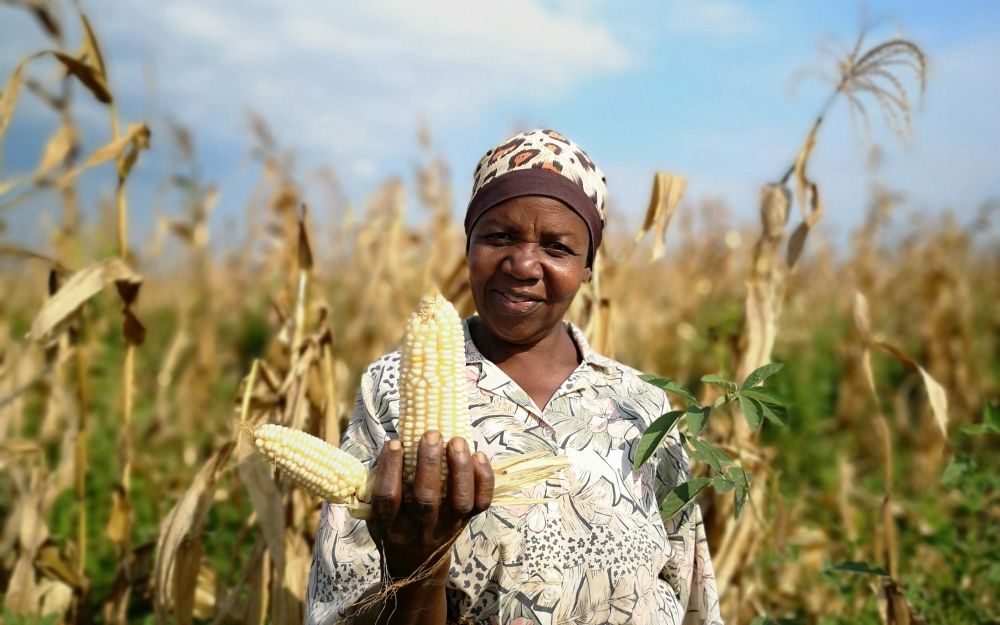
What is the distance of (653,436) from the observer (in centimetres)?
179

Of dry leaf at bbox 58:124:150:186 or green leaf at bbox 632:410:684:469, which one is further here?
dry leaf at bbox 58:124:150:186

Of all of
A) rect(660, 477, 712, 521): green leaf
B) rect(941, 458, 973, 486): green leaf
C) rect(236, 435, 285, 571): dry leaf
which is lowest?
rect(236, 435, 285, 571): dry leaf

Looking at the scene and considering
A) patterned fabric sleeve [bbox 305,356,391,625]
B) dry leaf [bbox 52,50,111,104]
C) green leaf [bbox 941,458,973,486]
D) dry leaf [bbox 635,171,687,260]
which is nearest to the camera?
patterned fabric sleeve [bbox 305,356,391,625]

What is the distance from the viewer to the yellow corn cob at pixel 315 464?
1455 mm

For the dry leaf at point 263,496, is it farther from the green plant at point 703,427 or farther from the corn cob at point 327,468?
the green plant at point 703,427

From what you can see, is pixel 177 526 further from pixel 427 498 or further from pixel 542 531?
pixel 427 498

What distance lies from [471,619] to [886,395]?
264 inches

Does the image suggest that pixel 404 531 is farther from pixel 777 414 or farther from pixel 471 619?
pixel 777 414

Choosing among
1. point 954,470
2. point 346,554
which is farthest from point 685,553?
point 954,470

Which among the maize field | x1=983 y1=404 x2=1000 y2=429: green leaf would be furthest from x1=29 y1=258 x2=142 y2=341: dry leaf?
x1=983 y1=404 x2=1000 y2=429: green leaf

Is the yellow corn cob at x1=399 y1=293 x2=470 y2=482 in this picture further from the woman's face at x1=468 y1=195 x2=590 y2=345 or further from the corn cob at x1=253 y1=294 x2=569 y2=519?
the woman's face at x1=468 y1=195 x2=590 y2=345

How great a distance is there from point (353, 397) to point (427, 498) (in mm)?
3188

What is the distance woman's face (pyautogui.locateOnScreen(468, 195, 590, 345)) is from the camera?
1824 millimetres

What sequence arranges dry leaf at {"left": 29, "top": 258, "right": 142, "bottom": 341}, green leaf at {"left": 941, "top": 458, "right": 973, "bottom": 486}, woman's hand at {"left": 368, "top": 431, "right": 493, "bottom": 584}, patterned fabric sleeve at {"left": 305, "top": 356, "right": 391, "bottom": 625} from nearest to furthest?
woman's hand at {"left": 368, "top": 431, "right": 493, "bottom": 584}, patterned fabric sleeve at {"left": 305, "top": 356, "right": 391, "bottom": 625}, green leaf at {"left": 941, "top": 458, "right": 973, "bottom": 486}, dry leaf at {"left": 29, "top": 258, "right": 142, "bottom": 341}
